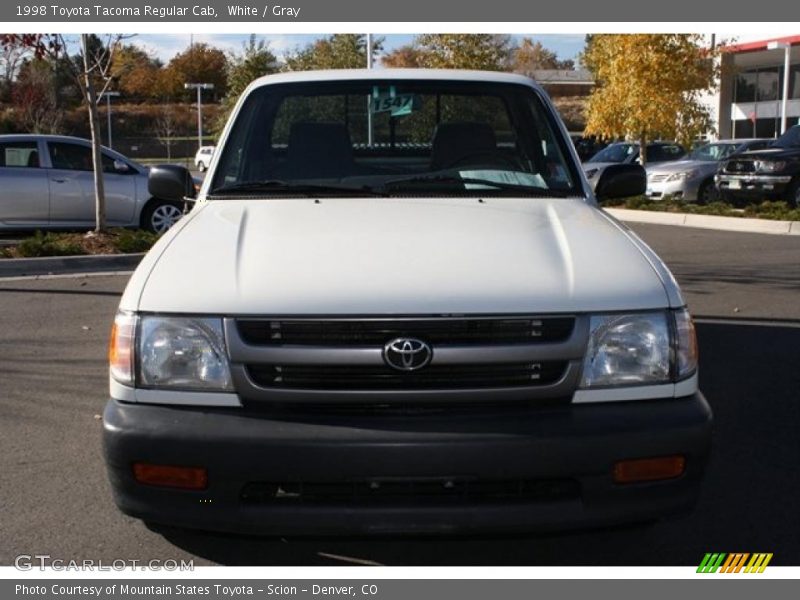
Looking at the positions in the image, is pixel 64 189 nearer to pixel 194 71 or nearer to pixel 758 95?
pixel 758 95

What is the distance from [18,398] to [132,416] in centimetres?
305

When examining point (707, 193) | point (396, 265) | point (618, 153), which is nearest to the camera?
point (396, 265)

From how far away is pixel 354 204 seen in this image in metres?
4.19

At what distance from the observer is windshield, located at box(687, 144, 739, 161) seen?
20797 mm

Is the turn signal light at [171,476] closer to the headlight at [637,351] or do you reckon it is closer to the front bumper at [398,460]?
the front bumper at [398,460]

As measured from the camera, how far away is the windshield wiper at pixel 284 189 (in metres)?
4.36

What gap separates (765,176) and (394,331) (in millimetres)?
15797

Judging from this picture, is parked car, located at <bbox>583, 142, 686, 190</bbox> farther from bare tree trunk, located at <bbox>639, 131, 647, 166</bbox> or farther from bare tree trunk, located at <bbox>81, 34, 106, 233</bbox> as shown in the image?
bare tree trunk, located at <bbox>81, 34, 106, 233</bbox>

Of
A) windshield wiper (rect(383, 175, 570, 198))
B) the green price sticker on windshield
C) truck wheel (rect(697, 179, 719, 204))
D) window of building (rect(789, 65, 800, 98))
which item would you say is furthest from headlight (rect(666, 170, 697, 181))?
window of building (rect(789, 65, 800, 98))

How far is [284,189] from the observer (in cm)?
437

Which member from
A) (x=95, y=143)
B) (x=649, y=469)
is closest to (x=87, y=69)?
(x=95, y=143)

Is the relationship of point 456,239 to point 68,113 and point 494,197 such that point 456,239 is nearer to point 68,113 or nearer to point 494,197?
point 494,197

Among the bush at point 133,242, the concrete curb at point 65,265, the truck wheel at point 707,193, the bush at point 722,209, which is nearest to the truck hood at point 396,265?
the concrete curb at point 65,265

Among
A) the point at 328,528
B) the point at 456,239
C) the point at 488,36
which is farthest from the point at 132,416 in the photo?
the point at 488,36
